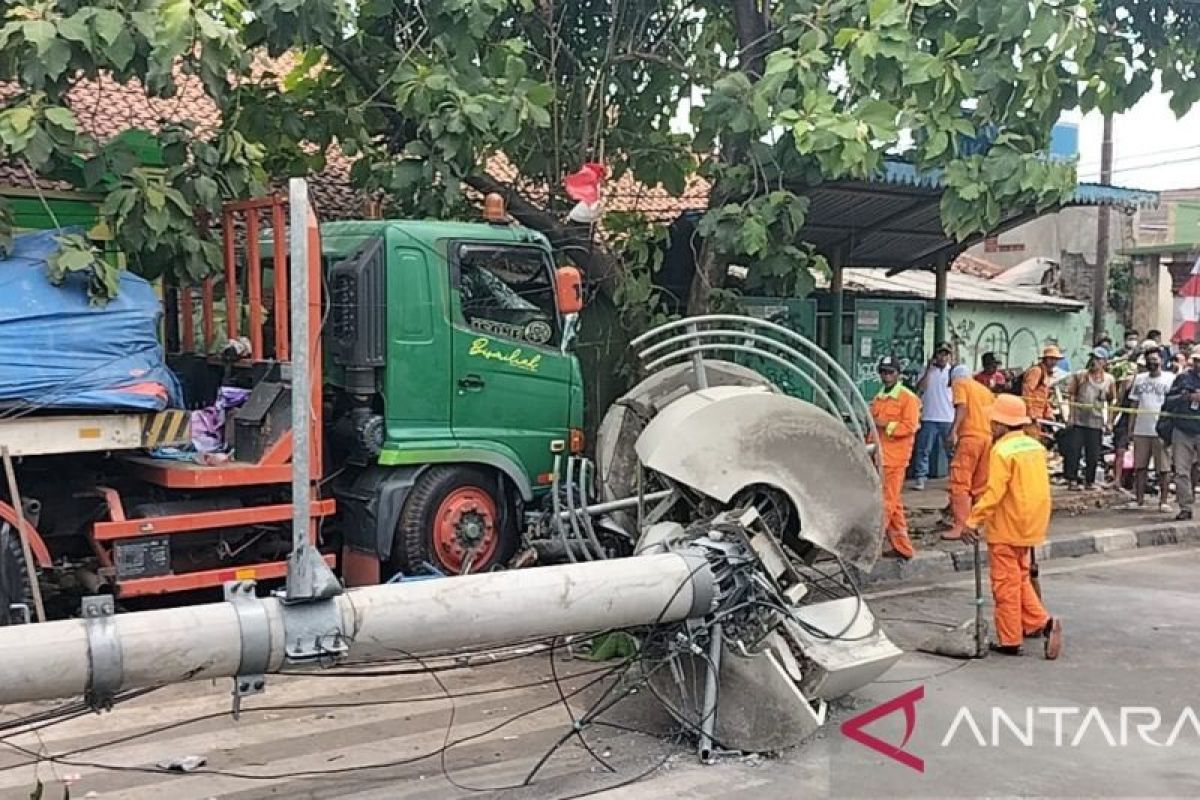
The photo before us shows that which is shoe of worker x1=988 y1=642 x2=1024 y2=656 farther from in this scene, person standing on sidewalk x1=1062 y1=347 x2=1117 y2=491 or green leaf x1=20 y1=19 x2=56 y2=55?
person standing on sidewalk x1=1062 y1=347 x2=1117 y2=491

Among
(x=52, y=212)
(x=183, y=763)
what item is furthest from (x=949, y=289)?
Result: (x=183, y=763)

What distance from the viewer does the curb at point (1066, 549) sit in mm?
9305

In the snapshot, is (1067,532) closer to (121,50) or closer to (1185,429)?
(1185,429)

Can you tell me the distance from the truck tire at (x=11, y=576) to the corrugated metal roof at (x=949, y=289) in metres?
9.93

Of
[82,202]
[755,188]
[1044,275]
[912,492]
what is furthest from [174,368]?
[1044,275]

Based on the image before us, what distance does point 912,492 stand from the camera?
13.1m

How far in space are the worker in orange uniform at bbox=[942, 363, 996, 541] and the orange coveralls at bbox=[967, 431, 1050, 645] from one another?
125 inches

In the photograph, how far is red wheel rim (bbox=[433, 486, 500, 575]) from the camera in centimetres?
745

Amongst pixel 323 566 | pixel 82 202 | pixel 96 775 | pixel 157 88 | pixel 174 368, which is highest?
pixel 157 88

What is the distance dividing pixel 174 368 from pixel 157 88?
2.10 m

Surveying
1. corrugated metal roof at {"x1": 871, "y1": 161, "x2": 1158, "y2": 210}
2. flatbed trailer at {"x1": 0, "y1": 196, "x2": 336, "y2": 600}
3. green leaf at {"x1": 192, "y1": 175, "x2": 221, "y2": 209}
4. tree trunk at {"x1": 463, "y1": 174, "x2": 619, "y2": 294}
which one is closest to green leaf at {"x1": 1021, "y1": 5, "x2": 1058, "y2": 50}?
corrugated metal roof at {"x1": 871, "y1": 161, "x2": 1158, "y2": 210}

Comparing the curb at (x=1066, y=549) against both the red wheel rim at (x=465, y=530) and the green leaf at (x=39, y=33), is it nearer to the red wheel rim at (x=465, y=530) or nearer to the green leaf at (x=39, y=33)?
the red wheel rim at (x=465, y=530)

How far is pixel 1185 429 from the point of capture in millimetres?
11852

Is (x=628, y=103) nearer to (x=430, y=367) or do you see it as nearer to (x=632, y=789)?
(x=430, y=367)
